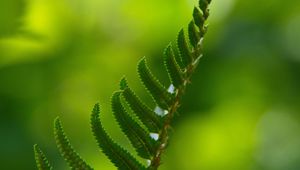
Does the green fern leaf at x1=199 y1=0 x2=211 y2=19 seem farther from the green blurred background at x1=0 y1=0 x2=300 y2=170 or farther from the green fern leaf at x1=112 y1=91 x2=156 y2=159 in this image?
the green blurred background at x1=0 y1=0 x2=300 y2=170

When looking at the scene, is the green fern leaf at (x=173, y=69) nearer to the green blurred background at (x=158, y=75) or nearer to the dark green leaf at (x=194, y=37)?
the dark green leaf at (x=194, y=37)

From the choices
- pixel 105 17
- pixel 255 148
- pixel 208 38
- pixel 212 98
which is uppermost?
pixel 105 17

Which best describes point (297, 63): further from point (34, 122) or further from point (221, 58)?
point (34, 122)

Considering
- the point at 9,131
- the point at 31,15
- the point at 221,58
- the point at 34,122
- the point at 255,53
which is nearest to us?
the point at 9,131

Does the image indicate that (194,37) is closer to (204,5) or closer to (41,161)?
(204,5)

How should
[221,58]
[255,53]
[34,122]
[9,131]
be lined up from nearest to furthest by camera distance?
1. [9,131]
2. [34,122]
3. [221,58]
4. [255,53]

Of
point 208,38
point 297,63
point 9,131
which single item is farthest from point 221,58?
point 9,131

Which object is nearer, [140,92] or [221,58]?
[140,92]

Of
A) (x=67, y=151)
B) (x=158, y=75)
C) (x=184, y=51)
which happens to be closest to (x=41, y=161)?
(x=67, y=151)
